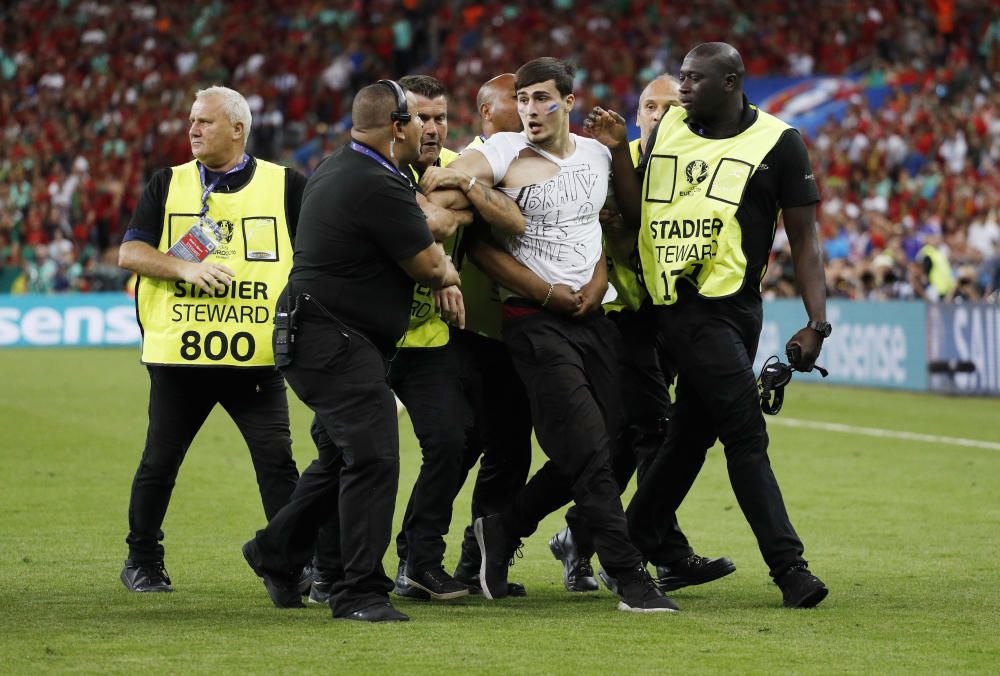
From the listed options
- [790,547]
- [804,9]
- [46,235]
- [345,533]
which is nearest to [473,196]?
[345,533]

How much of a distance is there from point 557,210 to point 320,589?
6.60 ft

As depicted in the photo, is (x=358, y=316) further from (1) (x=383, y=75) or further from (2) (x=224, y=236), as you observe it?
(1) (x=383, y=75)

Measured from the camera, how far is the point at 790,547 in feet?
23.2

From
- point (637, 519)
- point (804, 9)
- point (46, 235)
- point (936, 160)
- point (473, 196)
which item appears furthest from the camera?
point (804, 9)

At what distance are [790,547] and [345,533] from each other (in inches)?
76.1

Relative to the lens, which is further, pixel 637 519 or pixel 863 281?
pixel 863 281

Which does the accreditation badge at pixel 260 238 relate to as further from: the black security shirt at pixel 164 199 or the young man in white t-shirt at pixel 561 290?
the young man in white t-shirt at pixel 561 290

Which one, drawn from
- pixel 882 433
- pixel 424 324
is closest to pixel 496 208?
pixel 424 324

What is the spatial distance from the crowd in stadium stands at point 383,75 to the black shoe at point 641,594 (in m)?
20.2

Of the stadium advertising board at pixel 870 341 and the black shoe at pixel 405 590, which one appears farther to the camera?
the stadium advertising board at pixel 870 341

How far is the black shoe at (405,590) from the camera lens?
7504 mm

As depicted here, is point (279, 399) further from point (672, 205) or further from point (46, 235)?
point (46, 235)

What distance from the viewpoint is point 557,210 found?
7141 millimetres

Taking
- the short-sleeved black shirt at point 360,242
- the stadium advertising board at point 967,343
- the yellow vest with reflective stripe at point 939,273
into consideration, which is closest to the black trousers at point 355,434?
the short-sleeved black shirt at point 360,242
